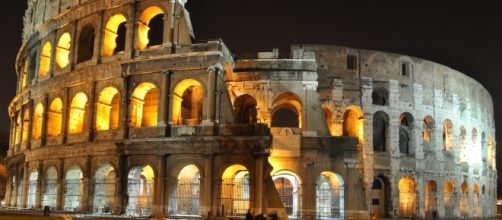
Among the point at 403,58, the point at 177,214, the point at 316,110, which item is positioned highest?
the point at 403,58

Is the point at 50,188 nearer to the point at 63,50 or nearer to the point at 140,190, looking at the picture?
the point at 140,190

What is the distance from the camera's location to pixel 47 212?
68.8 feet

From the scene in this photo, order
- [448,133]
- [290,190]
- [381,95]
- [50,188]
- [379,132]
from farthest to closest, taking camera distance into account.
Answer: [448,133], [379,132], [381,95], [290,190], [50,188]

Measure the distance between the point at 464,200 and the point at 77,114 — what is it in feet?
74.4

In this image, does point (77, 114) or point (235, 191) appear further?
point (77, 114)

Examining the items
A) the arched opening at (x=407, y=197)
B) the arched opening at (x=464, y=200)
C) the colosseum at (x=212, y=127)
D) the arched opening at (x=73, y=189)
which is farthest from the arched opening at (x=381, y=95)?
the arched opening at (x=73, y=189)

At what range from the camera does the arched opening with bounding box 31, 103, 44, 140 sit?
28.8m

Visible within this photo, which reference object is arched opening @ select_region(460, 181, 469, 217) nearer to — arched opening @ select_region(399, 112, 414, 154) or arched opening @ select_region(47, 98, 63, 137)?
arched opening @ select_region(399, 112, 414, 154)

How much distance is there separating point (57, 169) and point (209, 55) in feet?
31.5

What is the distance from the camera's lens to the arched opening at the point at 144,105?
24.1m

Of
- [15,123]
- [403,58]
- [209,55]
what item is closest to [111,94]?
[209,55]

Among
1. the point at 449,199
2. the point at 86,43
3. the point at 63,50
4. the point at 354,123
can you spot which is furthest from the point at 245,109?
the point at 449,199

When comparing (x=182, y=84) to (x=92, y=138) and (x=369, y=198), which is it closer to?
(x=92, y=138)

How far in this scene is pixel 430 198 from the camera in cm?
3023
